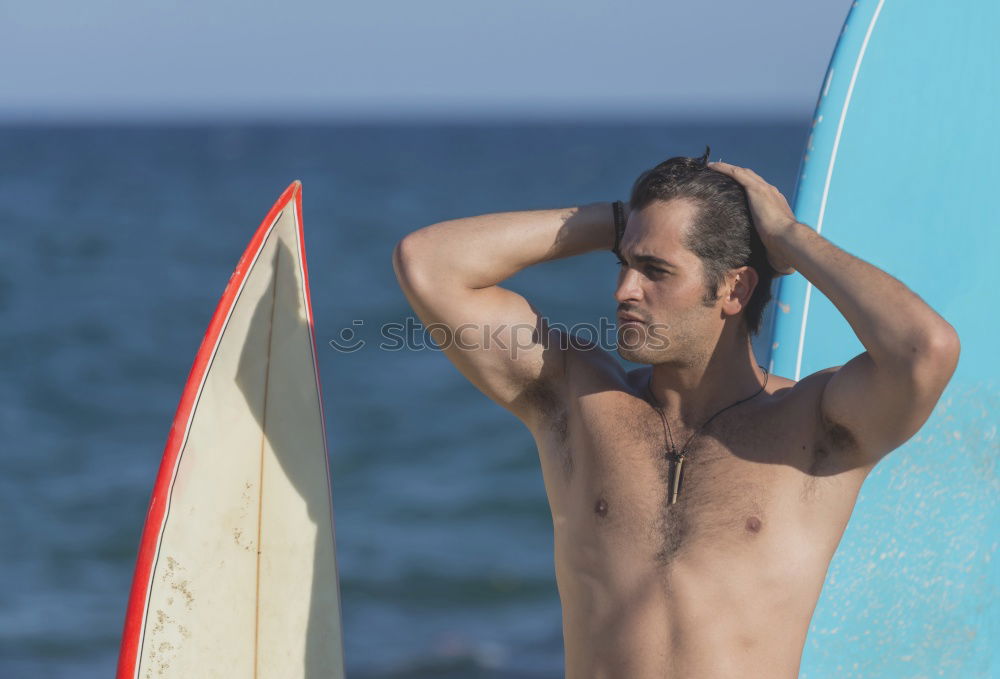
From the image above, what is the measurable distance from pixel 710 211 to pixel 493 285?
0.51 meters

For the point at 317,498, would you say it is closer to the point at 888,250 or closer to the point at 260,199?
the point at 888,250

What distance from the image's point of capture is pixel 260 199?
34.9 m

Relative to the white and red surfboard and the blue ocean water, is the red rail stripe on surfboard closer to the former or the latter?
the white and red surfboard

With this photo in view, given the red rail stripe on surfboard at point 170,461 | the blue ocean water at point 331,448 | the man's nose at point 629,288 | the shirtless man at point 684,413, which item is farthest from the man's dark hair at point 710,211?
the blue ocean water at point 331,448

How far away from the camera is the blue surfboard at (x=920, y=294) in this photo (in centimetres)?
316

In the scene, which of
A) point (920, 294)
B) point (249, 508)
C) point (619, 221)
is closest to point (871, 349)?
point (619, 221)

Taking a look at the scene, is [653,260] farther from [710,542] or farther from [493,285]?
[710,542]

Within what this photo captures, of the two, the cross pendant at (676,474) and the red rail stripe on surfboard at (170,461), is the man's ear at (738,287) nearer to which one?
the cross pendant at (676,474)

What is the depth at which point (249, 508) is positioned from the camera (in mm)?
2922

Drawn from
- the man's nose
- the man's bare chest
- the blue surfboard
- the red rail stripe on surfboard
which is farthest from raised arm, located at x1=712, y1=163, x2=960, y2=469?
the red rail stripe on surfboard

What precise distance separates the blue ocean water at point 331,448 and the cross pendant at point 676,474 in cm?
453

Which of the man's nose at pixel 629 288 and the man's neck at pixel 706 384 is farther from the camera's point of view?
the man's neck at pixel 706 384

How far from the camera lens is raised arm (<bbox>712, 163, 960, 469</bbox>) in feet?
7.00

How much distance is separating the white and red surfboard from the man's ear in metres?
1.00
